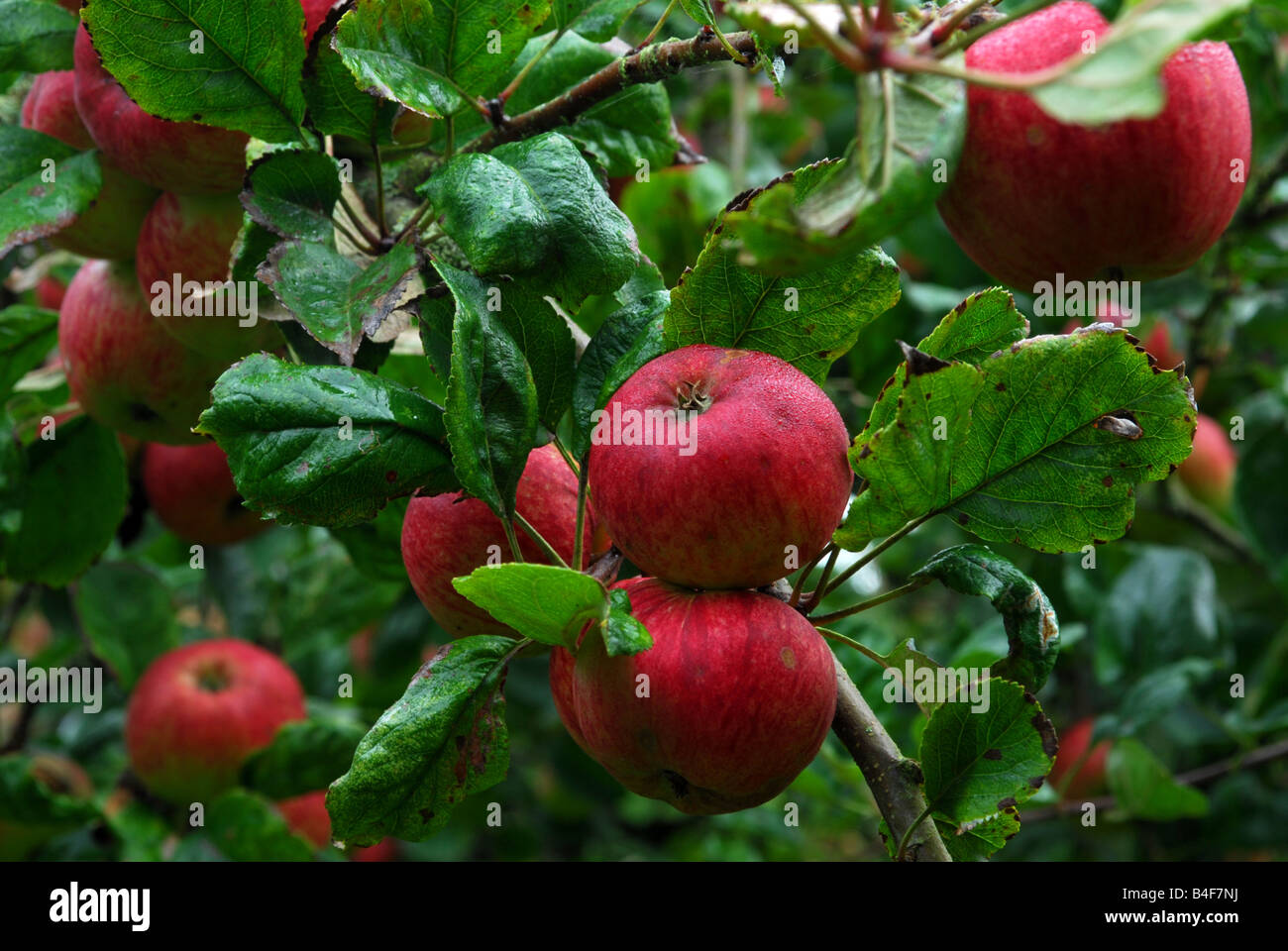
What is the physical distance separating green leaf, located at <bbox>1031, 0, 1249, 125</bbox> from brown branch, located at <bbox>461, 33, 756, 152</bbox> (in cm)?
41

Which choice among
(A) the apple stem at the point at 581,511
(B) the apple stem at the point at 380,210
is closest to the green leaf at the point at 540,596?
(A) the apple stem at the point at 581,511

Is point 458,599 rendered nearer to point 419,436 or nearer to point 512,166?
point 419,436

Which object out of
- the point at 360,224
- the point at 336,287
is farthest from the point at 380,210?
the point at 336,287

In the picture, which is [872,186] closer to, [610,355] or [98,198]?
[610,355]

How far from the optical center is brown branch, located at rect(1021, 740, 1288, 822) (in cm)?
211

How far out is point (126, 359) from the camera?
1.44 metres

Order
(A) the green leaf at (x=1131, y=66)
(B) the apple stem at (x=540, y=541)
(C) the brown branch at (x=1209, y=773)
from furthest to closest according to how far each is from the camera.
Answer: (C) the brown branch at (x=1209, y=773), (B) the apple stem at (x=540, y=541), (A) the green leaf at (x=1131, y=66)

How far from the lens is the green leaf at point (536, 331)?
93cm

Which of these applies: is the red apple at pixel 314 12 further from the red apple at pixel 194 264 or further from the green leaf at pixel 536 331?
the green leaf at pixel 536 331

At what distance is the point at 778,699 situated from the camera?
0.85 m

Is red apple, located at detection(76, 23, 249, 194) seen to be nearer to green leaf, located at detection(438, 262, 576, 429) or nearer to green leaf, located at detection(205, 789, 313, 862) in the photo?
green leaf, located at detection(438, 262, 576, 429)

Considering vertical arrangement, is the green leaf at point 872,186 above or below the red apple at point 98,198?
below

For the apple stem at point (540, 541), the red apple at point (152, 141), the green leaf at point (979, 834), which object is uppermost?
the red apple at point (152, 141)

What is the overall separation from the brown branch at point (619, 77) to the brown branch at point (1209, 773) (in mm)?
1542
